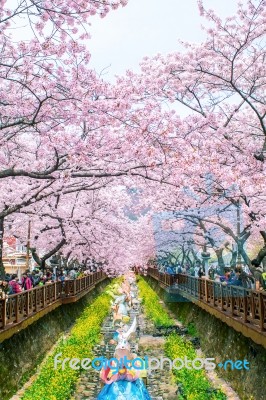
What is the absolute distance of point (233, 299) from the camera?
19.7 m

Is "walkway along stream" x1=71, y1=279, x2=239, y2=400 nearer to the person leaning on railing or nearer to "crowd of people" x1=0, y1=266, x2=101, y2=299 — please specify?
the person leaning on railing

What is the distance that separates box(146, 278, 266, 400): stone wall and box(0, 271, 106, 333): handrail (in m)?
8.14

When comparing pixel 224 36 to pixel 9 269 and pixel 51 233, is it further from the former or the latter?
pixel 9 269

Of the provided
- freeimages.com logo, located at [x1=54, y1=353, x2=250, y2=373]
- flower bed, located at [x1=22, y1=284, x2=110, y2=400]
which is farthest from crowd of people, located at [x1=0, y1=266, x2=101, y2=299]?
freeimages.com logo, located at [x1=54, y1=353, x2=250, y2=373]

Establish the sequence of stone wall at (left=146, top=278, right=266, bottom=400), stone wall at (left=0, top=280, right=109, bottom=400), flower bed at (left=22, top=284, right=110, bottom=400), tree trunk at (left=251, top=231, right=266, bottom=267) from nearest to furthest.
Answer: stone wall at (left=146, top=278, right=266, bottom=400), flower bed at (left=22, top=284, right=110, bottom=400), tree trunk at (left=251, top=231, right=266, bottom=267), stone wall at (left=0, top=280, right=109, bottom=400)

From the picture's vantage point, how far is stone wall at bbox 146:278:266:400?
16.3 m

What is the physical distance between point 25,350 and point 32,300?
85.6 inches

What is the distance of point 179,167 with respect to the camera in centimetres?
1327

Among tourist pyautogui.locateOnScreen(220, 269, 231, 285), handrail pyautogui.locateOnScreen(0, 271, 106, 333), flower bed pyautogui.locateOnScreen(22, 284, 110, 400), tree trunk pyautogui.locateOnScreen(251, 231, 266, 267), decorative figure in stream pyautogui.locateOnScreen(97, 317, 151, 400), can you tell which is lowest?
flower bed pyautogui.locateOnScreen(22, 284, 110, 400)

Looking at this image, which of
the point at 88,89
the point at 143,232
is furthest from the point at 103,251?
the point at 88,89

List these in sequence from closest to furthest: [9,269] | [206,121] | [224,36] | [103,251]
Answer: [224,36]
[206,121]
[103,251]
[9,269]

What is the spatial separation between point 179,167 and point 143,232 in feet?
163

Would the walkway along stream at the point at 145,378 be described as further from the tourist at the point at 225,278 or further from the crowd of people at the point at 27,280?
the tourist at the point at 225,278

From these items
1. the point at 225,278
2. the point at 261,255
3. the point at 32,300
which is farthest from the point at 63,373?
the point at 225,278
